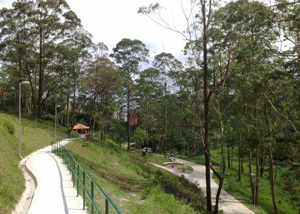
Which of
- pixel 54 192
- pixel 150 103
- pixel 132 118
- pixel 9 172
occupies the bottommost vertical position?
pixel 54 192

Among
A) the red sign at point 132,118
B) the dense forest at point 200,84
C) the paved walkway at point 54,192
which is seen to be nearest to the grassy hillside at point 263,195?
the dense forest at point 200,84

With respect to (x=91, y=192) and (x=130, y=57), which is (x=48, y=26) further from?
(x=91, y=192)

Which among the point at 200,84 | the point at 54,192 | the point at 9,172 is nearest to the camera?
the point at 54,192

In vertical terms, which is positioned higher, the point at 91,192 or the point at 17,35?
the point at 17,35

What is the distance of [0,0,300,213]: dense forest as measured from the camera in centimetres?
1698

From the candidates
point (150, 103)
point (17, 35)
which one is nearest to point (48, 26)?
point (17, 35)

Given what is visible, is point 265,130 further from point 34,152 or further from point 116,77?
point 116,77

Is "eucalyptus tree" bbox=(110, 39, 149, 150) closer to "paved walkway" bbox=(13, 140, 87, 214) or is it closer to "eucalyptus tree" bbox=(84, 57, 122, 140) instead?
"eucalyptus tree" bbox=(84, 57, 122, 140)

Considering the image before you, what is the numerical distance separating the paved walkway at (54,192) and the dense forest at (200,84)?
7905 mm

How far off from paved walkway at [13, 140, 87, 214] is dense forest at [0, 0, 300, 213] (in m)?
7.90

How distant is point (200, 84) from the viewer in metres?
27.3

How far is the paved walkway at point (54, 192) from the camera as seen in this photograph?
29.3 ft

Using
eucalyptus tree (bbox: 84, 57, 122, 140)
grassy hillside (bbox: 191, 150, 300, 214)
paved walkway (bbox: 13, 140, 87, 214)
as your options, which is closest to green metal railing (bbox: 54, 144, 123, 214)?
paved walkway (bbox: 13, 140, 87, 214)

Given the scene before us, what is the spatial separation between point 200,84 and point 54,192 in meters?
18.8
